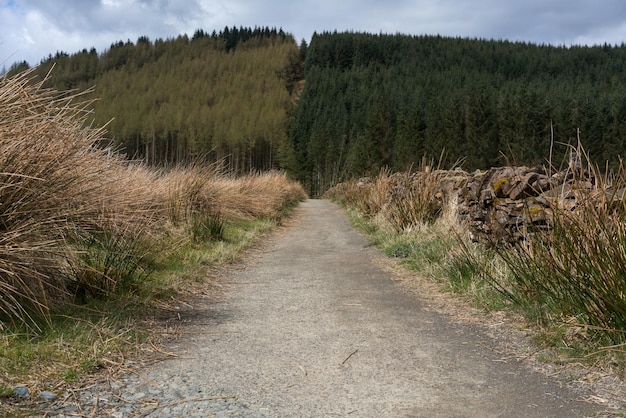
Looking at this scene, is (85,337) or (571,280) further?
(571,280)

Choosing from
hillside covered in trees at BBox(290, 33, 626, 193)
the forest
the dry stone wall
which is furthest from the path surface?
the forest

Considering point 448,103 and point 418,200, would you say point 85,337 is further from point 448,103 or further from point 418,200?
point 448,103

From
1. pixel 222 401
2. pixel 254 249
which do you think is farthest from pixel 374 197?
pixel 222 401

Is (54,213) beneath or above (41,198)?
beneath

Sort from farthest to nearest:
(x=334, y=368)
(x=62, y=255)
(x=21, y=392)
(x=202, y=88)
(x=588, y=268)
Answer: (x=202, y=88)
(x=62, y=255)
(x=588, y=268)
(x=334, y=368)
(x=21, y=392)

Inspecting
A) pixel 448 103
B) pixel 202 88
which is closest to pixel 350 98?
pixel 448 103

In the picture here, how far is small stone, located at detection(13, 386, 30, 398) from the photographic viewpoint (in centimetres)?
243

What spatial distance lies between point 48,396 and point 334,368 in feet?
5.15

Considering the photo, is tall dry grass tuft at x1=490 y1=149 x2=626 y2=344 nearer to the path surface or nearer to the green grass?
the path surface

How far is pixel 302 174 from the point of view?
68750 mm

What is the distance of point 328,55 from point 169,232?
440 ft

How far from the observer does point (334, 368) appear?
3107 mm

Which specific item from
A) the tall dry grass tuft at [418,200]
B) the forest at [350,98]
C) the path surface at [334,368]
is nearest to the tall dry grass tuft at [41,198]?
the path surface at [334,368]

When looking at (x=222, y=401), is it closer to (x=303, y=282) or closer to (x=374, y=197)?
(x=303, y=282)
